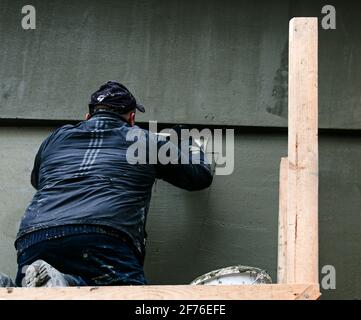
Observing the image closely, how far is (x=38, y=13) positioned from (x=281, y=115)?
4.72 feet

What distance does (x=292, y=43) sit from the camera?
3.96m

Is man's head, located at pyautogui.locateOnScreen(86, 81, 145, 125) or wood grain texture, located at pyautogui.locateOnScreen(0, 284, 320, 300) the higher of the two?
man's head, located at pyautogui.locateOnScreen(86, 81, 145, 125)

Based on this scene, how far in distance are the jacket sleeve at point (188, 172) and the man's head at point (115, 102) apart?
0.29 metres

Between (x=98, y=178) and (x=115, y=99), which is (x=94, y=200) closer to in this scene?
(x=98, y=178)

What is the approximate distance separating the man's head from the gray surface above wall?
0.51 m

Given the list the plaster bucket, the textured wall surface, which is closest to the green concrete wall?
the textured wall surface

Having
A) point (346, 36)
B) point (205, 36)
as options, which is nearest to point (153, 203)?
point (205, 36)

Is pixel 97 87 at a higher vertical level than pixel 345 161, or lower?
higher

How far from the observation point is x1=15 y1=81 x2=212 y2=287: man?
415cm

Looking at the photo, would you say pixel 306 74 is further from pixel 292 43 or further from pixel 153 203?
pixel 153 203

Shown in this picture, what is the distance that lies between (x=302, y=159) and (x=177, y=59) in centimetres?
181

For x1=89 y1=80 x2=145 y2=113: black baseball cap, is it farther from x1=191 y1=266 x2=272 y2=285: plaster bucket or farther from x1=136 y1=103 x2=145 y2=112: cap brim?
x1=191 y1=266 x2=272 y2=285: plaster bucket

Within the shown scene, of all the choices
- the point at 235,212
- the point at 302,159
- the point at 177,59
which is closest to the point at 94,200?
the point at 302,159
